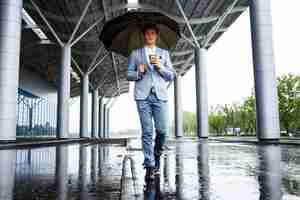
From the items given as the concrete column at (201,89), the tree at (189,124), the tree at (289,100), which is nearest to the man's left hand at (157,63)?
the concrete column at (201,89)

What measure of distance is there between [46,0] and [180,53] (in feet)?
65.9

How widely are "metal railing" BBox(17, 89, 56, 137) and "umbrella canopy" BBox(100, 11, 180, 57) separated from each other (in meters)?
44.7

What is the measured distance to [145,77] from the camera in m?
3.61

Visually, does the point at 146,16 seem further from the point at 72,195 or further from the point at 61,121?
the point at 61,121

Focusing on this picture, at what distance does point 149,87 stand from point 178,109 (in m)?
36.1

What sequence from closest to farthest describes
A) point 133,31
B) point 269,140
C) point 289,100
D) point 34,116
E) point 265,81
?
point 133,31, point 269,140, point 265,81, point 289,100, point 34,116

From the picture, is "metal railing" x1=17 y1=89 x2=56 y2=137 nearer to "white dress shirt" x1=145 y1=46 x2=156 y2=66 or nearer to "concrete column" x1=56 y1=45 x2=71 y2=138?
"concrete column" x1=56 y1=45 x2=71 y2=138

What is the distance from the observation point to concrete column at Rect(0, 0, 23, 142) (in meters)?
13.8

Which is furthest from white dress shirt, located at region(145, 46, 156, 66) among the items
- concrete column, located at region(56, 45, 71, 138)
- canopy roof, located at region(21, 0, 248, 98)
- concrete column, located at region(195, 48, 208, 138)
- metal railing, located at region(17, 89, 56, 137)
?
metal railing, located at region(17, 89, 56, 137)

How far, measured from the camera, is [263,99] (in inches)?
565

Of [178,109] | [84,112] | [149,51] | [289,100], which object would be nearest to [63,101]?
[84,112]

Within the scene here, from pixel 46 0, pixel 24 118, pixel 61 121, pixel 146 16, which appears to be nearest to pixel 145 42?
pixel 146 16

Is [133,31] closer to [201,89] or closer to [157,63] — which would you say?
[157,63]

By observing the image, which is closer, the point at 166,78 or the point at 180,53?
the point at 166,78
